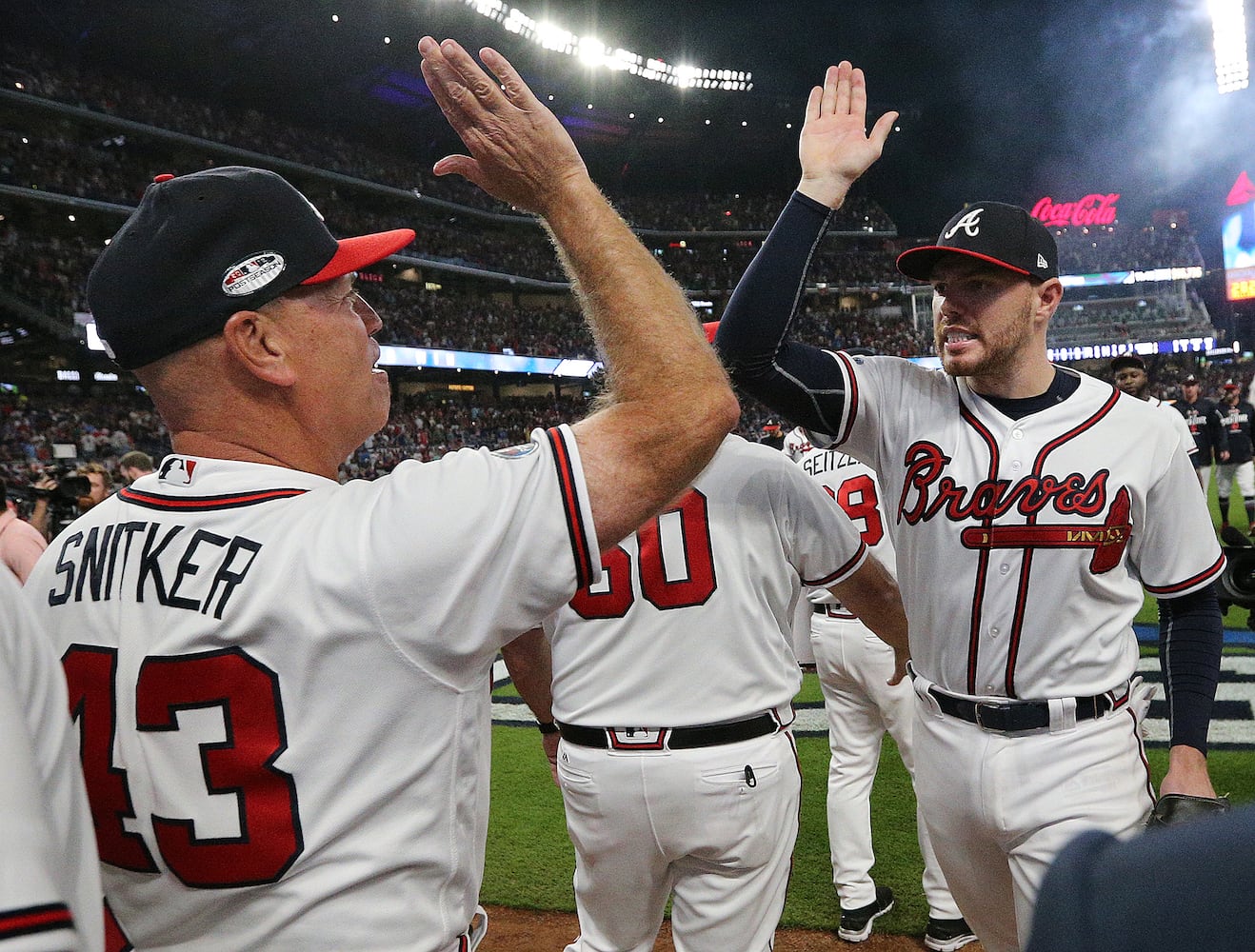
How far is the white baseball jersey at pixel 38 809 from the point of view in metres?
0.62

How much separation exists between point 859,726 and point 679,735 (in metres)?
1.95

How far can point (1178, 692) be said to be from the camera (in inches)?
93.0

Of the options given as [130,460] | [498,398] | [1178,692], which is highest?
[498,398]

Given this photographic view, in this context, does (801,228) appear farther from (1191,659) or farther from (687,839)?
(687,839)

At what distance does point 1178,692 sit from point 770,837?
1.17 metres

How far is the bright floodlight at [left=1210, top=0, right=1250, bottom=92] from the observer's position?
33.4m

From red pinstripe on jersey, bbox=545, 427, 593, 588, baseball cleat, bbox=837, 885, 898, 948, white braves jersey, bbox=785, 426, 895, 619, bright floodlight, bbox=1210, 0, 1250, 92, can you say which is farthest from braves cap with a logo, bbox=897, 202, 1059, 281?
bright floodlight, bbox=1210, 0, 1250, 92

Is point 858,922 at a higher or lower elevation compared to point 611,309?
lower

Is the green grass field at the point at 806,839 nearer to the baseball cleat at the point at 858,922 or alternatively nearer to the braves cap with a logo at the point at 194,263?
the baseball cleat at the point at 858,922

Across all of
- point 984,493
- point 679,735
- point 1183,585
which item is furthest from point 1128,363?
point 679,735

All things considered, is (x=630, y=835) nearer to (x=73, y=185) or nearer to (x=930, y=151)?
(x=73, y=185)

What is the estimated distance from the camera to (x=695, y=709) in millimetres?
2619

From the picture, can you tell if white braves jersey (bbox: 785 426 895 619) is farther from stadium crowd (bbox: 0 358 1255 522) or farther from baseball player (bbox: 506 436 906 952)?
stadium crowd (bbox: 0 358 1255 522)

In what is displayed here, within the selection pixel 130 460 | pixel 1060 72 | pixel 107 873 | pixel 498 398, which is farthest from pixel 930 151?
pixel 107 873
